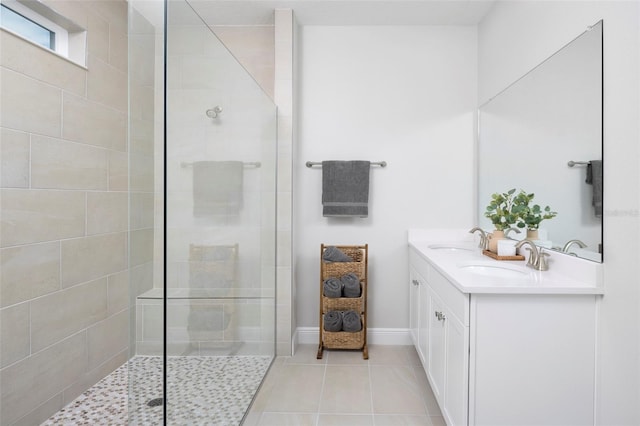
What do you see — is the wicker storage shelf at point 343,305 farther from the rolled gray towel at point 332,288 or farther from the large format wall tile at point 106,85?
the large format wall tile at point 106,85

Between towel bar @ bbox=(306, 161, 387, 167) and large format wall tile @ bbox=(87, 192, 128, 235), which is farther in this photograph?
towel bar @ bbox=(306, 161, 387, 167)

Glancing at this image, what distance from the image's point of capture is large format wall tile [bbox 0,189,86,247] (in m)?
1.62

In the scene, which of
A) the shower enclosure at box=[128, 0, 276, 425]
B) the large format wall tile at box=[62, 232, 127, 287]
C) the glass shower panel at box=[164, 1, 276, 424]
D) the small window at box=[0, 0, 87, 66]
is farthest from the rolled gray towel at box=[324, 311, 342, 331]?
the small window at box=[0, 0, 87, 66]

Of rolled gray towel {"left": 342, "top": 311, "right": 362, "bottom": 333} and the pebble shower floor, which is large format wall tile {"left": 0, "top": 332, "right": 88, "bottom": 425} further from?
rolled gray towel {"left": 342, "top": 311, "right": 362, "bottom": 333}

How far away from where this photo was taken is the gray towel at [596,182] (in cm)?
144

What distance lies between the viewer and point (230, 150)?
1579 millimetres

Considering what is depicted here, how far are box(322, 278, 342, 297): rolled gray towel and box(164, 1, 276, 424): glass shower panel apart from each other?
2.00ft

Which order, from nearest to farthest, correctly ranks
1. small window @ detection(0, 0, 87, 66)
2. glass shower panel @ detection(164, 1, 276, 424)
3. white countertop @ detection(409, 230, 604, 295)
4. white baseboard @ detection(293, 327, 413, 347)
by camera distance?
glass shower panel @ detection(164, 1, 276, 424) → white countertop @ detection(409, 230, 604, 295) → small window @ detection(0, 0, 87, 66) → white baseboard @ detection(293, 327, 413, 347)

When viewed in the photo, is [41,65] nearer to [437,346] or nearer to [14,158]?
[14,158]

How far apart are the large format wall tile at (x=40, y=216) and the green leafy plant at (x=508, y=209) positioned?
7.68ft

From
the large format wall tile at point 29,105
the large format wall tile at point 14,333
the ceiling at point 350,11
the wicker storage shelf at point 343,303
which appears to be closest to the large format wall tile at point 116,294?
the large format wall tile at point 14,333

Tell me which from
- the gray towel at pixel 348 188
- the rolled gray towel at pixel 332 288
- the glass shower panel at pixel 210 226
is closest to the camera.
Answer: the glass shower panel at pixel 210 226

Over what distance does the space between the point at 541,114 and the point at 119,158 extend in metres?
2.38

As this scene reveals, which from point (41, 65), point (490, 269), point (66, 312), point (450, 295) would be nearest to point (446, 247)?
point (490, 269)
